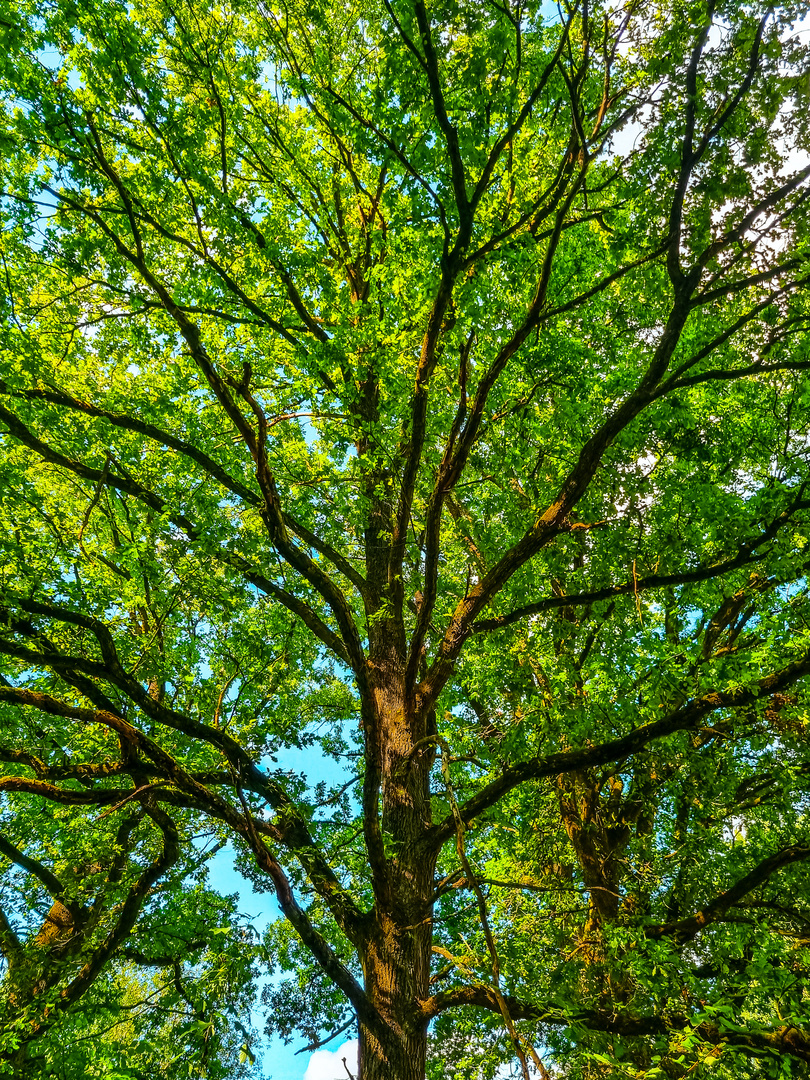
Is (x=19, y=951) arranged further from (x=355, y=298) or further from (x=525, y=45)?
(x=525, y=45)

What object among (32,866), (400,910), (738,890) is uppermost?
(32,866)

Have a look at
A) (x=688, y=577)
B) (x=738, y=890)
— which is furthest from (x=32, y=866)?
(x=688, y=577)

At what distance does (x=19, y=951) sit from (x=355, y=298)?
8.53 metres

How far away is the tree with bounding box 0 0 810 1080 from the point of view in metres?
4.30

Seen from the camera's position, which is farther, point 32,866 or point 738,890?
point 32,866

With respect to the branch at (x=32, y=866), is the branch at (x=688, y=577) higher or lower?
lower

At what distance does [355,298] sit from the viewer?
332 inches

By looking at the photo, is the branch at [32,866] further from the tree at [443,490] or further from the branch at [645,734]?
the branch at [645,734]

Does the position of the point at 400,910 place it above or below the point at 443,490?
below

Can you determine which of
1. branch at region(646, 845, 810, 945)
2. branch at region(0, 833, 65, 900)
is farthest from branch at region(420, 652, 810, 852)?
branch at region(0, 833, 65, 900)

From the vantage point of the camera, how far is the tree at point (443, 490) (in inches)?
169

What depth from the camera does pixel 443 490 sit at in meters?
4.93

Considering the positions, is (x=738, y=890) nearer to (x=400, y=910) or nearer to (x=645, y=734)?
(x=645, y=734)

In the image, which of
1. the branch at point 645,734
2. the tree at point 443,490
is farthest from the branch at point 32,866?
the branch at point 645,734
